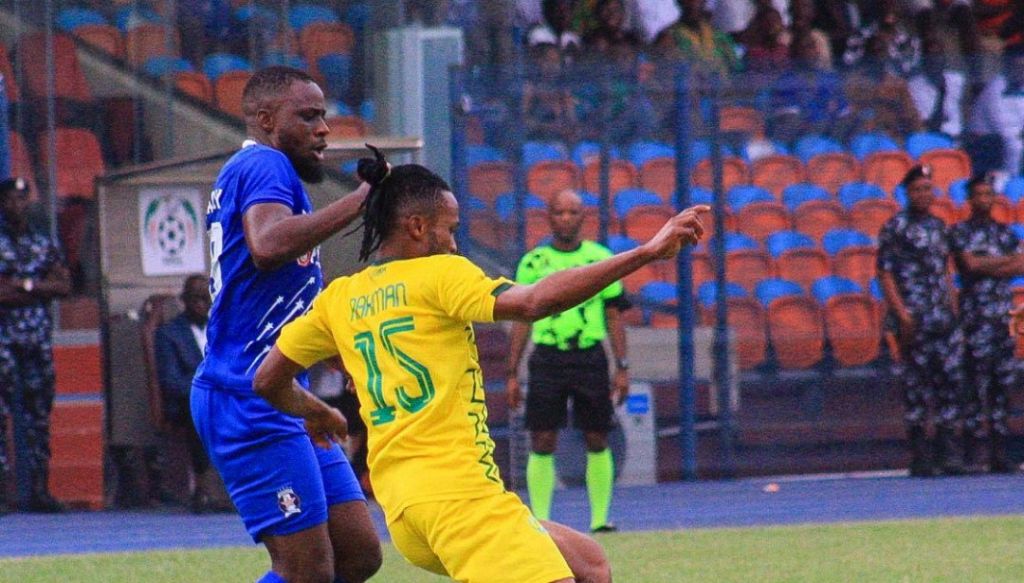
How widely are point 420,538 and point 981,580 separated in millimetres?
4613

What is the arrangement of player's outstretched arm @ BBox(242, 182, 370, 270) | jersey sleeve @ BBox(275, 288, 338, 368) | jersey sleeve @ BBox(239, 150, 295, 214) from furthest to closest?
jersey sleeve @ BBox(239, 150, 295, 214) < player's outstretched arm @ BBox(242, 182, 370, 270) < jersey sleeve @ BBox(275, 288, 338, 368)

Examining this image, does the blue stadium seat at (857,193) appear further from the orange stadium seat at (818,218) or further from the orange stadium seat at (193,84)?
the orange stadium seat at (193,84)

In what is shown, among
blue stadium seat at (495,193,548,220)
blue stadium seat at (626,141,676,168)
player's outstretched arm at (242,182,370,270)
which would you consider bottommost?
player's outstretched arm at (242,182,370,270)

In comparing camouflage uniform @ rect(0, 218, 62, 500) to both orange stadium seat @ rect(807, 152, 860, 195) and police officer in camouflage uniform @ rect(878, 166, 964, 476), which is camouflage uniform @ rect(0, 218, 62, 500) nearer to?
orange stadium seat @ rect(807, 152, 860, 195)

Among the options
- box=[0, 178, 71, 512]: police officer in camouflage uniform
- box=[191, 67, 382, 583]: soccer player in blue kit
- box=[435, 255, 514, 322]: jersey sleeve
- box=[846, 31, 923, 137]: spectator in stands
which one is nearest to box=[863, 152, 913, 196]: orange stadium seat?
box=[846, 31, 923, 137]: spectator in stands

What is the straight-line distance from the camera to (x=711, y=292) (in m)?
15.4

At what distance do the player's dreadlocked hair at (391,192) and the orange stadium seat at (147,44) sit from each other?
31.4 feet

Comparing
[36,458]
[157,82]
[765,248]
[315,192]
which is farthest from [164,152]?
[765,248]

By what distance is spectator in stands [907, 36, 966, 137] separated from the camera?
15.6 metres

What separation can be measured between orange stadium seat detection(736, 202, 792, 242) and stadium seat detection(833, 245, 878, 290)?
0.52 metres

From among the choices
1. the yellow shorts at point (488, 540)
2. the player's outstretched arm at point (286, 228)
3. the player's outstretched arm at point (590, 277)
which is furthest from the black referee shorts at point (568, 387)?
the player's outstretched arm at point (590, 277)

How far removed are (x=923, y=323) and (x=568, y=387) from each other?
413 cm

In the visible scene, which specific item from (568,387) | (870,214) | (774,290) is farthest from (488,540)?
(870,214)

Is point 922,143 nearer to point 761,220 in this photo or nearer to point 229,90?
point 761,220
